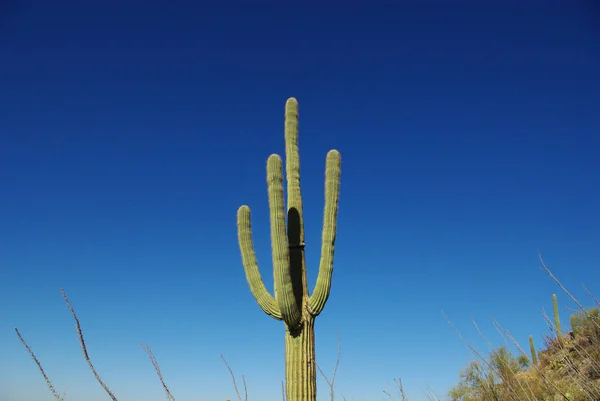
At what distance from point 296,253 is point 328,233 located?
674 mm

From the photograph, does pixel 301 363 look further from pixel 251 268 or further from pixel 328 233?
pixel 328 233

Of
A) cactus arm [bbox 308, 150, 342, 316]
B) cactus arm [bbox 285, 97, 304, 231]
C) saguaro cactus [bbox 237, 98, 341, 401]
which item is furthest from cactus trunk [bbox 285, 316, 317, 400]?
cactus arm [bbox 285, 97, 304, 231]

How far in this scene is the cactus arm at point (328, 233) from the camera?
8031 mm

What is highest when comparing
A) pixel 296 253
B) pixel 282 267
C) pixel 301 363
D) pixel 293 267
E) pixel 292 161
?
pixel 292 161

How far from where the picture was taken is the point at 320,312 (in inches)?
319

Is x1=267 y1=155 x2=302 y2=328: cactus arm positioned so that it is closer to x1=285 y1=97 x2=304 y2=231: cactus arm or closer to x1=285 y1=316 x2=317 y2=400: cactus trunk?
x1=285 y1=316 x2=317 y2=400: cactus trunk

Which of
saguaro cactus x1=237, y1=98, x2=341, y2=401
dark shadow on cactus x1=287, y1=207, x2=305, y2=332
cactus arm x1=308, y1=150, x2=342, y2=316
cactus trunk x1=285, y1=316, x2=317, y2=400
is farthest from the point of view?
dark shadow on cactus x1=287, y1=207, x2=305, y2=332

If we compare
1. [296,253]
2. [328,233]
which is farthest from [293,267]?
[328,233]

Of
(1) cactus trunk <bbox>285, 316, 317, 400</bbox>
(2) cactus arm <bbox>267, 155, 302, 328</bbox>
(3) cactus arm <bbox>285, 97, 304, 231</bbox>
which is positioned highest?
(3) cactus arm <bbox>285, 97, 304, 231</bbox>

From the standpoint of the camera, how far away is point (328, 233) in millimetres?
Result: 8375

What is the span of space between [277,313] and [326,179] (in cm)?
248

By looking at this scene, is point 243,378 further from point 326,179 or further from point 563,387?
point 563,387

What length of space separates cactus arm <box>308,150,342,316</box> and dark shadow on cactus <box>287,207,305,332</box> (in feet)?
0.90

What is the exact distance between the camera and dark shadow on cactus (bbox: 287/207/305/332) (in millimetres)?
8195
